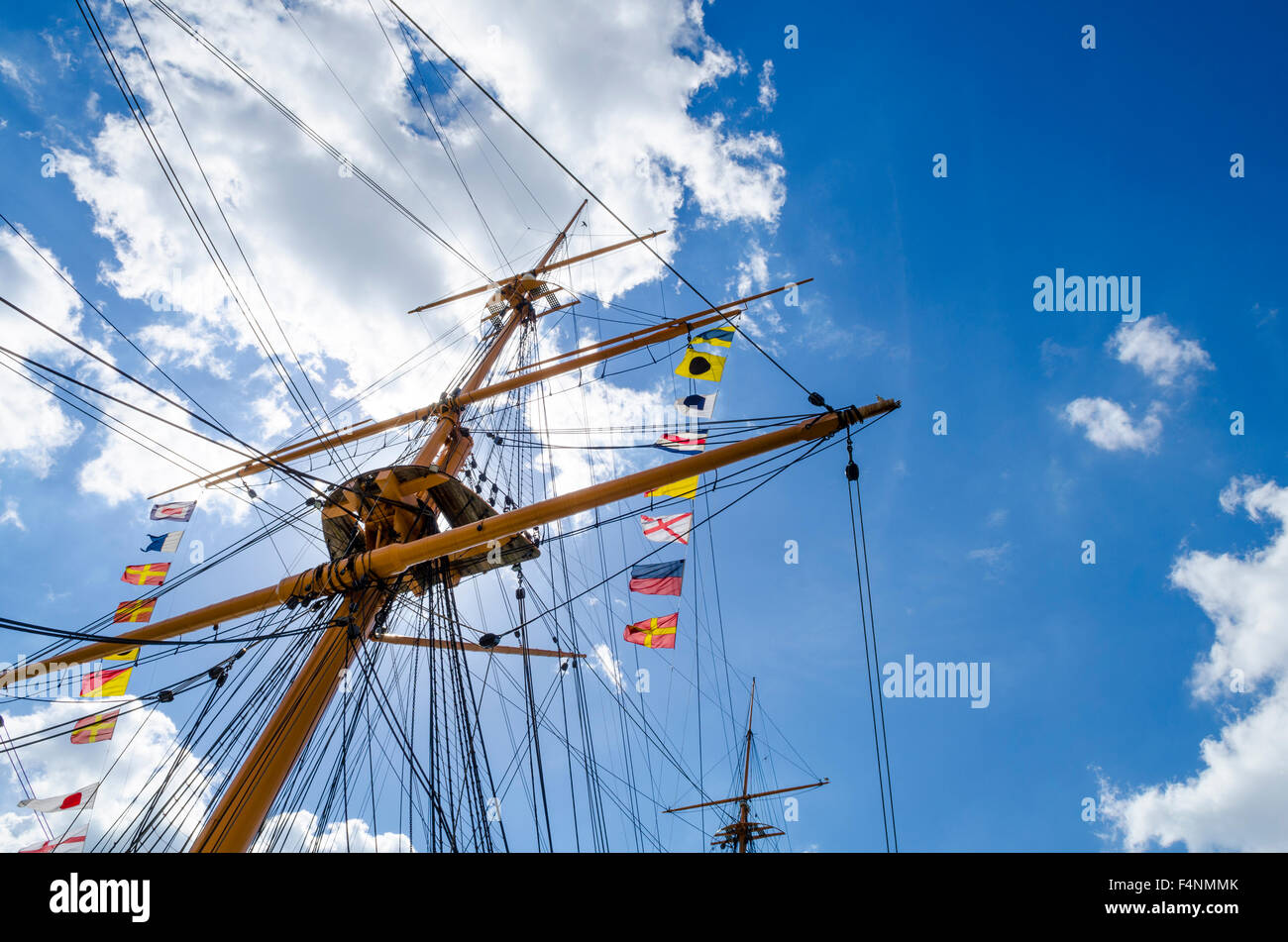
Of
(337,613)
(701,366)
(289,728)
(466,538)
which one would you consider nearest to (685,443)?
(701,366)

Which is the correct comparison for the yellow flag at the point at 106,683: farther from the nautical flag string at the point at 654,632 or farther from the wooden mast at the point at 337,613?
the nautical flag string at the point at 654,632

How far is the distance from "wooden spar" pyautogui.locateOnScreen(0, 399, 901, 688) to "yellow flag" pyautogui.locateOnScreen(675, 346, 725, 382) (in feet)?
9.29

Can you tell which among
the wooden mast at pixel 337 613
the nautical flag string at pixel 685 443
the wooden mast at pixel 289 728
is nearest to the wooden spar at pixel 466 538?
the wooden mast at pixel 337 613

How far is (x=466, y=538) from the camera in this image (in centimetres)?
866

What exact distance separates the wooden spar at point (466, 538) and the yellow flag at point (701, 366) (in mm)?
2832

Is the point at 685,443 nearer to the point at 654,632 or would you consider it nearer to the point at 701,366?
the point at 701,366

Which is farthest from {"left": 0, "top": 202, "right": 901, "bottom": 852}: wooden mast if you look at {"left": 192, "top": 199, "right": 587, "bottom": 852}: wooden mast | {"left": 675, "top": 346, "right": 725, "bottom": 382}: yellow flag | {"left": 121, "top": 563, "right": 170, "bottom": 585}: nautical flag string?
{"left": 121, "top": 563, "right": 170, "bottom": 585}: nautical flag string

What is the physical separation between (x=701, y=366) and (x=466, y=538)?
533 cm

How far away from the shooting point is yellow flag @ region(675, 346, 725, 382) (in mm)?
11008
